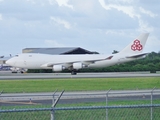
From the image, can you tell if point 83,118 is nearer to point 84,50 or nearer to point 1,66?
point 84,50

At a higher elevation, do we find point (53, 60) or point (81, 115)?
point (53, 60)

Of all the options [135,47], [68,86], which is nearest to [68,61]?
[135,47]

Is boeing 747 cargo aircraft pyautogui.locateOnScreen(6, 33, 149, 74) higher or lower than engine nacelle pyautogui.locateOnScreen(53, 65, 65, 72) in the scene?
higher

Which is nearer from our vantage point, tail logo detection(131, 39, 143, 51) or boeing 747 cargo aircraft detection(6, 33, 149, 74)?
boeing 747 cargo aircraft detection(6, 33, 149, 74)

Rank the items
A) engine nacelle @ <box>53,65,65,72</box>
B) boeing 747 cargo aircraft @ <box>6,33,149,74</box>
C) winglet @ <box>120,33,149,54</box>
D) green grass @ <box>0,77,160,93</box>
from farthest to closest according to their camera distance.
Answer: winglet @ <box>120,33,149,54</box> → boeing 747 cargo aircraft @ <box>6,33,149,74</box> → engine nacelle @ <box>53,65,65,72</box> → green grass @ <box>0,77,160,93</box>

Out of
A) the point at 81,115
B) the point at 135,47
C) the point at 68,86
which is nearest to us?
the point at 81,115

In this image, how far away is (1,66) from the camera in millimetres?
123938

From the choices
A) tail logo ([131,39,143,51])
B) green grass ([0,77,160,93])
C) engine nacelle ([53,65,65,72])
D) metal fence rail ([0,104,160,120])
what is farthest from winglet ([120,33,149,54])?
metal fence rail ([0,104,160,120])

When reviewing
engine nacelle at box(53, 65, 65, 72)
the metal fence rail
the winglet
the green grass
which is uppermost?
the winglet

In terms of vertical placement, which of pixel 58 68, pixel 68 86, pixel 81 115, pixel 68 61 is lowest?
pixel 81 115

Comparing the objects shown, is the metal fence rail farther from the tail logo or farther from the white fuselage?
the tail logo

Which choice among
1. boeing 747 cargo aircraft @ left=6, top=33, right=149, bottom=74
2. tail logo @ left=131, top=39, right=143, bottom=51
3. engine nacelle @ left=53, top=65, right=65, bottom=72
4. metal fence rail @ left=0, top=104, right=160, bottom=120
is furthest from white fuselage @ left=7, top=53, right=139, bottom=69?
metal fence rail @ left=0, top=104, right=160, bottom=120

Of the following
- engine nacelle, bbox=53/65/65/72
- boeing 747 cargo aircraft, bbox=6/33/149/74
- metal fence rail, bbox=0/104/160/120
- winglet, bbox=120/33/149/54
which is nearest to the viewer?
metal fence rail, bbox=0/104/160/120

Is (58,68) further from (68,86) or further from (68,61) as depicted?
(68,86)
